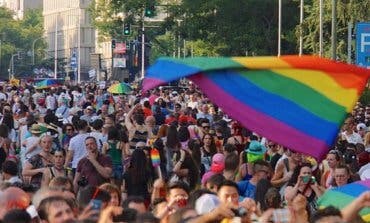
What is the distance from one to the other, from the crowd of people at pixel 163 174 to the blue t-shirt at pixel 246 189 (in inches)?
0.5

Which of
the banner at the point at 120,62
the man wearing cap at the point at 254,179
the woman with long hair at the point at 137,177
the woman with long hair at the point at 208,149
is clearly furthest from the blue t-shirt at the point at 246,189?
the banner at the point at 120,62

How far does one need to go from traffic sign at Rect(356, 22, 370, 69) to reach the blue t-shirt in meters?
15.3

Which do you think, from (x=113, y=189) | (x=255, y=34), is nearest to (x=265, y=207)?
(x=113, y=189)

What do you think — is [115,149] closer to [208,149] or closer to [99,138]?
[99,138]

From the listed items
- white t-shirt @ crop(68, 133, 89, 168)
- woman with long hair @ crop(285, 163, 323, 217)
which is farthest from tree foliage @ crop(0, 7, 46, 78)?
woman with long hair @ crop(285, 163, 323, 217)

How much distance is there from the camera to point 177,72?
34.9 feet

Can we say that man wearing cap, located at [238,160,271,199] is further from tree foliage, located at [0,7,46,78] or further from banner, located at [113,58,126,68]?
tree foliage, located at [0,7,46,78]

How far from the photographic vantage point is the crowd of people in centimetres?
1110

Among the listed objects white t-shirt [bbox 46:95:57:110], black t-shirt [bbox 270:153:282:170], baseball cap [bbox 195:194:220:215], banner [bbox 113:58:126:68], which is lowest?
banner [bbox 113:58:126:68]

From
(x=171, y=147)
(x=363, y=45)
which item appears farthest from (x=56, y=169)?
(x=363, y=45)

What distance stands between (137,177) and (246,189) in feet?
9.00

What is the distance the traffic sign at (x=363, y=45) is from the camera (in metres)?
30.9

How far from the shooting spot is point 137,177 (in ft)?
58.8

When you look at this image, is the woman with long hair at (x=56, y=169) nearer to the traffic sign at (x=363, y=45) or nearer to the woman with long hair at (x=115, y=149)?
the woman with long hair at (x=115, y=149)
